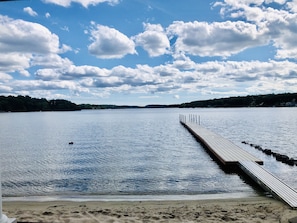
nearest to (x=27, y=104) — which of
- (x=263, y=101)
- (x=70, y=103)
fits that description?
(x=70, y=103)

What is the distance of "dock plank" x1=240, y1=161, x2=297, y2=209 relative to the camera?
8749 mm

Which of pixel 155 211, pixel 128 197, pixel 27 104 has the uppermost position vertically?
pixel 27 104

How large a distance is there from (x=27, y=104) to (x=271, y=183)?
510 feet

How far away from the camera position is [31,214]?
781 cm

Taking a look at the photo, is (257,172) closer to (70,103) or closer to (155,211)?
(155,211)

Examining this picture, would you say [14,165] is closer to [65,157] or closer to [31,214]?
[65,157]

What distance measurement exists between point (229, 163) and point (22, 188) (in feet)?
30.4

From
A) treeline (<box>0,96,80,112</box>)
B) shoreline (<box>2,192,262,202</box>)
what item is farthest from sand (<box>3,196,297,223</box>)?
treeline (<box>0,96,80,112</box>)

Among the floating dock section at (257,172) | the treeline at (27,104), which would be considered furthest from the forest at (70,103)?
the floating dock section at (257,172)

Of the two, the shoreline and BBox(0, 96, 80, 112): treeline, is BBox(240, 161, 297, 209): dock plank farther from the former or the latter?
BBox(0, 96, 80, 112): treeline

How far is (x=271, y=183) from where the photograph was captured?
10.6 m

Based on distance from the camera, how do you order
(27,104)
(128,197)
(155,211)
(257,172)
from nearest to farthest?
(155,211), (128,197), (257,172), (27,104)

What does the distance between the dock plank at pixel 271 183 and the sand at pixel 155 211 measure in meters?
0.25

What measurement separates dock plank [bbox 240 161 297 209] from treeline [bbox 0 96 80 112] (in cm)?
14342
